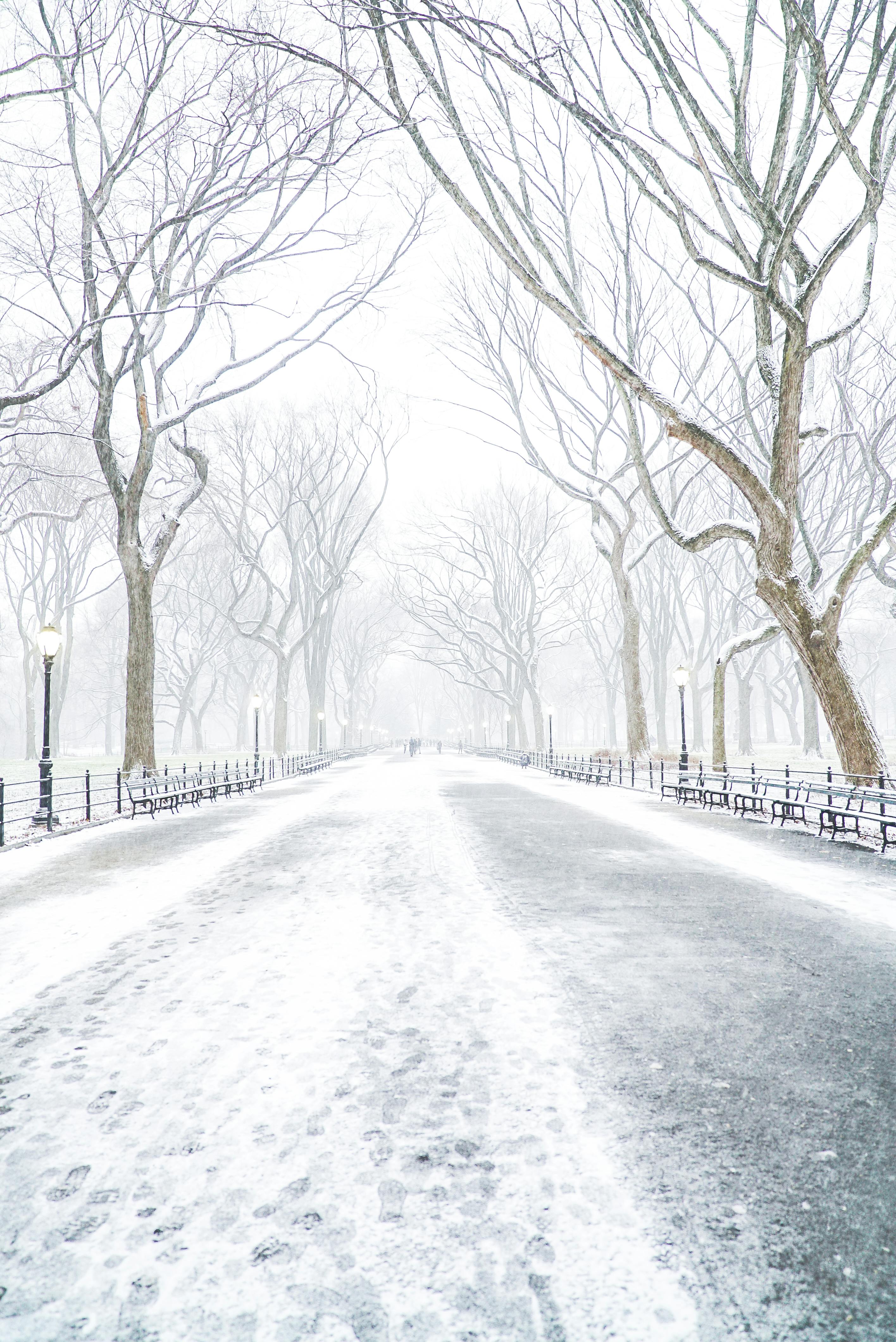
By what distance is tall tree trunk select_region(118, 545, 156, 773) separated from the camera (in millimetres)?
17703

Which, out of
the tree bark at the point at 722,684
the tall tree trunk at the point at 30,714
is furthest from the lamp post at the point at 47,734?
the tall tree trunk at the point at 30,714

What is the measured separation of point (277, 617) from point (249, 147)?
1931 inches

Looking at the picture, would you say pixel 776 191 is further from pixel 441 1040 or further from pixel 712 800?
pixel 441 1040

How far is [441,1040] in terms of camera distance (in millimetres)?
3652

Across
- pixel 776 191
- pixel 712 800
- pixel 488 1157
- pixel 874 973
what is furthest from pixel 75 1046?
pixel 776 191

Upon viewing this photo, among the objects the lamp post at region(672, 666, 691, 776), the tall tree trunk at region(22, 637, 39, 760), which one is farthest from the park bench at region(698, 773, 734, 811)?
the tall tree trunk at region(22, 637, 39, 760)

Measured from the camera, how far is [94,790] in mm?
13273

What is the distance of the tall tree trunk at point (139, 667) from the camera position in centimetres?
1770

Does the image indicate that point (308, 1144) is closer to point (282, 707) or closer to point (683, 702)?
point (683, 702)

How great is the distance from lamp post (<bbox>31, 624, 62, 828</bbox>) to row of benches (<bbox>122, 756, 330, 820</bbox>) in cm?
173

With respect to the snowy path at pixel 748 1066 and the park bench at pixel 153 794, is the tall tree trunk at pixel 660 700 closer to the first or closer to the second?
the park bench at pixel 153 794

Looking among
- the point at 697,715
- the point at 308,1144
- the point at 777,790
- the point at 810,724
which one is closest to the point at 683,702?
the point at 777,790

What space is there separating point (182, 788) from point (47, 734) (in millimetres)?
5835

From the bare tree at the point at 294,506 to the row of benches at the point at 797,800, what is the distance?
21168 mm
